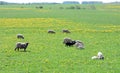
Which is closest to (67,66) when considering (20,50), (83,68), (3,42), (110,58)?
(83,68)

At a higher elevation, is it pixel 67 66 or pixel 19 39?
pixel 67 66

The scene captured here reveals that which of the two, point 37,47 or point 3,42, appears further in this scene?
point 3,42

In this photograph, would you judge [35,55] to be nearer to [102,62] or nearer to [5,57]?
[5,57]

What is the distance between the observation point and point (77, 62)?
22484 millimetres

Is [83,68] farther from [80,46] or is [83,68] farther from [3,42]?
[3,42]

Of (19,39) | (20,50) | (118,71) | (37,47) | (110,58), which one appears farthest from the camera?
(19,39)

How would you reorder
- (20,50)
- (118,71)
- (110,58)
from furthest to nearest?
(20,50) < (110,58) < (118,71)

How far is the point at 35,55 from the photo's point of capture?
82.2 ft

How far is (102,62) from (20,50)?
767 centimetres

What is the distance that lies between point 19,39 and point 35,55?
380 inches

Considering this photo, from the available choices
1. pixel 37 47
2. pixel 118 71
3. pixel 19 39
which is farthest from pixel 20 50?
pixel 118 71

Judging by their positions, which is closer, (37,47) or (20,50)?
(20,50)

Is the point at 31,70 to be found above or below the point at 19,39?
above

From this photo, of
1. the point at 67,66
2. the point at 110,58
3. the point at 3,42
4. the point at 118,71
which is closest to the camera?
the point at 118,71
